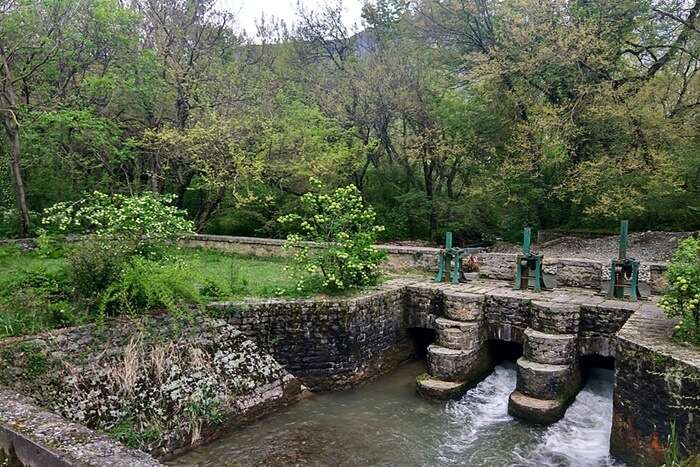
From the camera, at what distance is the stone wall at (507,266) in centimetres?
996

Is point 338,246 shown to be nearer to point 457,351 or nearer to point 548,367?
point 457,351

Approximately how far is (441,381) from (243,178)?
9.01 metres

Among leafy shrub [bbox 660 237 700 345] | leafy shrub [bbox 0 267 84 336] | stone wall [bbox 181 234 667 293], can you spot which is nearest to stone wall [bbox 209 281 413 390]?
leafy shrub [bbox 0 267 84 336]

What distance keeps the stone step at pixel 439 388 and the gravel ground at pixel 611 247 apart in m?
7.12

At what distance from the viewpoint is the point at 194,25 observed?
53.9ft

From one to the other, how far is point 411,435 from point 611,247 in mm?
10407

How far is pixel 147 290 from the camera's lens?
7051 mm

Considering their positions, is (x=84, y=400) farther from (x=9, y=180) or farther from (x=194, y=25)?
(x=194, y=25)

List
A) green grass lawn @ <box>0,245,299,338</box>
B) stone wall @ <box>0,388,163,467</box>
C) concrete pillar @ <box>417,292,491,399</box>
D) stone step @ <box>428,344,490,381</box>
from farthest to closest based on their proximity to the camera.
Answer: stone step @ <box>428,344,490,381</box> → concrete pillar @ <box>417,292,491,399</box> → green grass lawn @ <box>0,245,299,338</box> → stone wall @ <box>0,388,163,467</box>

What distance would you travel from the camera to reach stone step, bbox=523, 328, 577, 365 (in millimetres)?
8047

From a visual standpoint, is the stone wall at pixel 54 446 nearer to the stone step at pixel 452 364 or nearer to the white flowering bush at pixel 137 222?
the white flowering bush at pixel 137 222

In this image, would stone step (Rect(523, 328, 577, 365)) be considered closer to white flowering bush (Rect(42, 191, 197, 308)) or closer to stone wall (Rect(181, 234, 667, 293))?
stone wall (Rect(181, 234, 667, 293))

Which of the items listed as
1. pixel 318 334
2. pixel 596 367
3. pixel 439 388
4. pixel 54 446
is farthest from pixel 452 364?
pixel 54 446

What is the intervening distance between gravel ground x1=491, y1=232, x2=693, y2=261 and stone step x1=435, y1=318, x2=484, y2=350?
626 centimetres
